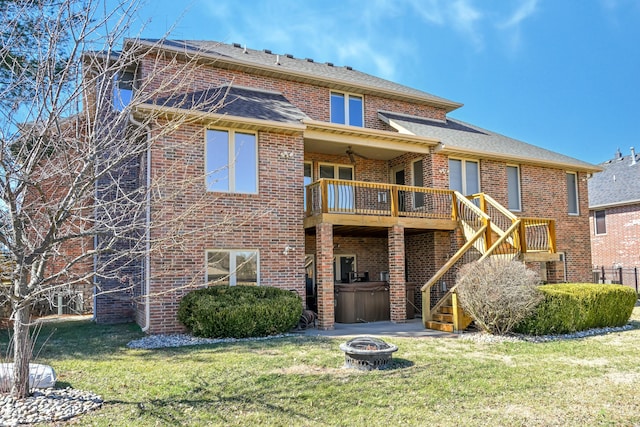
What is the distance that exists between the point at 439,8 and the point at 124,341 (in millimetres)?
12633

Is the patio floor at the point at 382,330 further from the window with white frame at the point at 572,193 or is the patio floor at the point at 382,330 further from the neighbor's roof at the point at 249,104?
the window with white frame at the point at 572,193

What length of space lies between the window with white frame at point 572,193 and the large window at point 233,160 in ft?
42.1

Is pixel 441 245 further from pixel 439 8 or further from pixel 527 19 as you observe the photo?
pixel 527 19

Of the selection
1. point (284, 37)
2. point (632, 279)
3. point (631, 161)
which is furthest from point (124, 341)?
point (631, 161)

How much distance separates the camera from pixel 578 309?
10.7 metres

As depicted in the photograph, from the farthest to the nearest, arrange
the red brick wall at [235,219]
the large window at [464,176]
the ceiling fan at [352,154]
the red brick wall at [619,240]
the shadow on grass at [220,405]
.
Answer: the red brick wall at [619,240], the large window at [464,176], the ceiling fan at [352,154], the red brick wall at [235,219], the shadow on grass at [220,405]

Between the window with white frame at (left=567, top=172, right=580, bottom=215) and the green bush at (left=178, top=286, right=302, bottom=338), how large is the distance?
12.6 metres

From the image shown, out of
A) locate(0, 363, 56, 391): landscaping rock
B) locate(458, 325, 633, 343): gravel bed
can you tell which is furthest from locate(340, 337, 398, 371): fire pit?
locate(0, 363, 56, 391): landscaping rock

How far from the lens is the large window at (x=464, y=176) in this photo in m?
15.8

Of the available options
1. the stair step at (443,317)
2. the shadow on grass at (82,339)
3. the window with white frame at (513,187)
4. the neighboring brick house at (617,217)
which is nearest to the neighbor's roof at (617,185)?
the neighboring brick house at (617,217)

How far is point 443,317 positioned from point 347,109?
8310 mm

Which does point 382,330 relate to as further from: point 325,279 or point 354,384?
point 354,384

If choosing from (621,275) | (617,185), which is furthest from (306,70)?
(617,185)

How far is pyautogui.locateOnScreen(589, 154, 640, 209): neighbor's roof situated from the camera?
25156 mm
